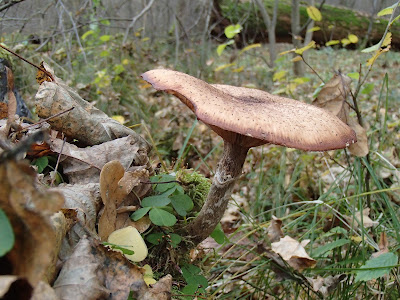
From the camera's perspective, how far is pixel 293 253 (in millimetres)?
1787

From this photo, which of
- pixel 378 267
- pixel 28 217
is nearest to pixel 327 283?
pixel 378 267

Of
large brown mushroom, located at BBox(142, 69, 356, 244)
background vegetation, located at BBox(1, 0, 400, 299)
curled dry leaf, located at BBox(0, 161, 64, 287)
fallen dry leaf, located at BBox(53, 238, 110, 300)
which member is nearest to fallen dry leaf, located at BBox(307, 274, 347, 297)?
background vegetation, located at BBox(1, 0, 400, 299)

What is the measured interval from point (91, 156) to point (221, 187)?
0.62 meters

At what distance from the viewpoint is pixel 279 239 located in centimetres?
202

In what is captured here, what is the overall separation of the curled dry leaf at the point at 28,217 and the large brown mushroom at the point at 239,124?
0.70 m

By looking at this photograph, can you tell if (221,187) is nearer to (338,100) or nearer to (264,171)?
(338,100)

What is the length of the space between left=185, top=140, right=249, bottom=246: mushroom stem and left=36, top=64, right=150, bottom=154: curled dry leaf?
0.41 metres

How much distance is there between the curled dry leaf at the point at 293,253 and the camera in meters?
1.78

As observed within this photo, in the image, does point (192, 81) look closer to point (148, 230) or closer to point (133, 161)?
point (133, 161)

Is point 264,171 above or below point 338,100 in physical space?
below

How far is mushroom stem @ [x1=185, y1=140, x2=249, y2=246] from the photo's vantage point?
1.61 meters

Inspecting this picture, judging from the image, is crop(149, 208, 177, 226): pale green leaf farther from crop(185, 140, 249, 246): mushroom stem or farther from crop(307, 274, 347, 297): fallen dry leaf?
crop(307, 274, 347, 297): fallen dry leaf

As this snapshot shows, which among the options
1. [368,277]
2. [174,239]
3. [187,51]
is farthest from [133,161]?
[187,51]

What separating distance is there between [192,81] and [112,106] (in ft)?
11.4
